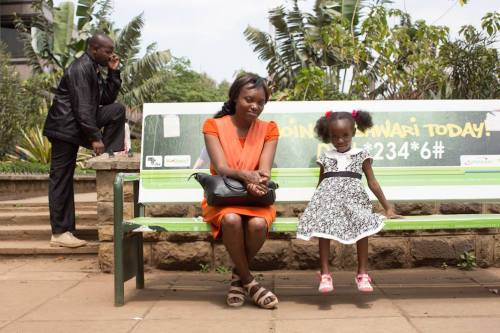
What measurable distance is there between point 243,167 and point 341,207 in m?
0.69

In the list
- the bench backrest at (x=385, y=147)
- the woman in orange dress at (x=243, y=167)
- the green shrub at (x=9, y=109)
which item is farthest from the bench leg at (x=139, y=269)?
the green shrub at (x=9, y=109)

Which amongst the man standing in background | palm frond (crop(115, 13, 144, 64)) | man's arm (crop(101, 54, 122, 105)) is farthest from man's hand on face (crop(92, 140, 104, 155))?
palm frond (crop(115, 13, 144, 64))

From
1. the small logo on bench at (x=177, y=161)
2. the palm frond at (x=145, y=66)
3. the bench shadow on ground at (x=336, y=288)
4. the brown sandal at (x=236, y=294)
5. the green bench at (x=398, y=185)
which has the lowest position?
the bench shadow on ground at (x=336, y=288)

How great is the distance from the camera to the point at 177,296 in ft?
15.4

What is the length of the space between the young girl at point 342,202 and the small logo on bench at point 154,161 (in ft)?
4.29

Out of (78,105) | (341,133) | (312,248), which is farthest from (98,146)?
(341,133)

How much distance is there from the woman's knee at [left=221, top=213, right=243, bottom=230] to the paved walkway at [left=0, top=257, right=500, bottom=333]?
53 cm

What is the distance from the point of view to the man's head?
19.4ft

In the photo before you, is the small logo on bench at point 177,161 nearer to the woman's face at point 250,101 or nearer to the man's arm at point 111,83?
the woman's face at point 250,101

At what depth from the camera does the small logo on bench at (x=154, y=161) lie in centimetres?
520

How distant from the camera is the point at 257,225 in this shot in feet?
13.6

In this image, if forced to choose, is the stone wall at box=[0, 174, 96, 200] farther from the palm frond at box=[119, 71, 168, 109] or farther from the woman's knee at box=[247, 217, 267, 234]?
the palm frond at box=[119, 71, 168, 109]

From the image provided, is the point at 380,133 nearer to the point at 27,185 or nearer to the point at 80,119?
the point at 80,119

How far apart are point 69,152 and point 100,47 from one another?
979 mm
